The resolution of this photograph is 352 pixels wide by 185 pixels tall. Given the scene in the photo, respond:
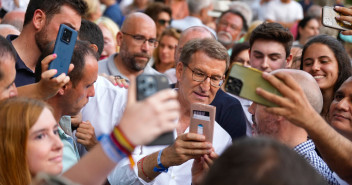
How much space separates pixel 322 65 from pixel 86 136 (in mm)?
2369

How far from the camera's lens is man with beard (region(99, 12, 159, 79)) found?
5.59 m

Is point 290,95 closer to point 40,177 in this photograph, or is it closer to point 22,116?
point 40,177

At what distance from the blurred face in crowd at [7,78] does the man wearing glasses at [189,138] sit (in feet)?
3.48

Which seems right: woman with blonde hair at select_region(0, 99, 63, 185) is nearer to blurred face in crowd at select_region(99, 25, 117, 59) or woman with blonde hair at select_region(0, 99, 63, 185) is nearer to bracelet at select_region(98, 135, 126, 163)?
bracelet at select_region(98, 135, 126, 163)

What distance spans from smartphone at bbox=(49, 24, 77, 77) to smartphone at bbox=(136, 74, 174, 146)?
4.45 feet

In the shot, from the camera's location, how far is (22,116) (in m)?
2.38

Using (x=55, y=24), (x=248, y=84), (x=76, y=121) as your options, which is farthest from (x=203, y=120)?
(x=55, y=24)

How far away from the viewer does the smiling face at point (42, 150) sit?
2375 mm

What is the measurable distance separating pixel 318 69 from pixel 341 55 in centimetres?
30

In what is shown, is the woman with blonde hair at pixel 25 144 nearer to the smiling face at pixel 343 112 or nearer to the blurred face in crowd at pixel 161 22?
the smiling face at pixel 343 112

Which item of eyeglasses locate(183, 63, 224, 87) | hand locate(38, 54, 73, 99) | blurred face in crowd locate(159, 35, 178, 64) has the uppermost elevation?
hand locate(38, 54, 73, 99)

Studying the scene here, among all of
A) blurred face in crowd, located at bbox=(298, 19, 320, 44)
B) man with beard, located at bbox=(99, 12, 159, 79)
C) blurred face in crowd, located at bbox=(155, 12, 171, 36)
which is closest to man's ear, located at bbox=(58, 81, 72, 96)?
man with beard, located at bbox=(99, 12, 159, 79)

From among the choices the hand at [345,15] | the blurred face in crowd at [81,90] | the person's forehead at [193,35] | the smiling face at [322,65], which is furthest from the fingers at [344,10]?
the person's forehead at [193,35]

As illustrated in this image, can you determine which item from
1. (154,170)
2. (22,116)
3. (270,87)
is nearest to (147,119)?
(270,87)
